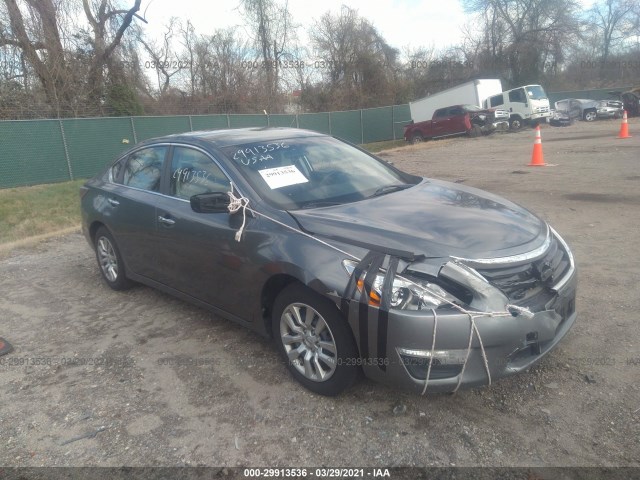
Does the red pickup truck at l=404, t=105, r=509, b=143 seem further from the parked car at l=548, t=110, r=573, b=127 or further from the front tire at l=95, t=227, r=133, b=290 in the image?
the front tire at l=95, t=227, r=133, b=290

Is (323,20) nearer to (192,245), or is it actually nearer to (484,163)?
(484,163)

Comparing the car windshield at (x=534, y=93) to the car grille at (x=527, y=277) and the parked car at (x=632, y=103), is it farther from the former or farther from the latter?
the car grille at (x=527, y=277)

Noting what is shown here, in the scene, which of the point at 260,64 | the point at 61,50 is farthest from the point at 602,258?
the point at 260,64

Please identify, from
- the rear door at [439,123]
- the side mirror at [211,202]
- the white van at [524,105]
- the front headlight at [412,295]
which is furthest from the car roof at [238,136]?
the white van at [524,105]

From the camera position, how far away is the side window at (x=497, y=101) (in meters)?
27.4

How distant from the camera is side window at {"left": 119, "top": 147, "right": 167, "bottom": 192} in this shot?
4.48 m

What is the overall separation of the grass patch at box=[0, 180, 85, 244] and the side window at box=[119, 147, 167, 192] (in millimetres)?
4738

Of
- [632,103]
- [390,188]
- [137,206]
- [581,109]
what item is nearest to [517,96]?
[581,109]

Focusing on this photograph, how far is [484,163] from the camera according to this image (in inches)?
540

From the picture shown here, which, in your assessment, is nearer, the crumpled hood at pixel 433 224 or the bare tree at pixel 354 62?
the crumpled hood at pixel 433 224

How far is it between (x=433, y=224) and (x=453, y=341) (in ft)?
2.68

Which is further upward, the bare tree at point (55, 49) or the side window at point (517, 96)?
the bare tree at point (55, 49)

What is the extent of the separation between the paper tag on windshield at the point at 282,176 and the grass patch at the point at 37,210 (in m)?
6.62

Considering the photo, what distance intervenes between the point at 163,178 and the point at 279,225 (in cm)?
163
